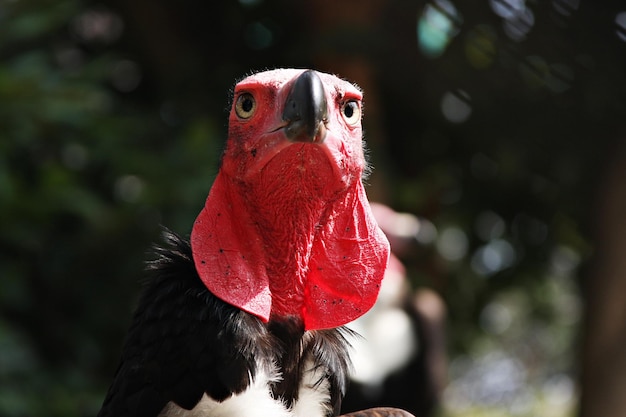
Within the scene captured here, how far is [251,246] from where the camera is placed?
2.33 m

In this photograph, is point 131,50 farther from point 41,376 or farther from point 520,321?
point 520,321

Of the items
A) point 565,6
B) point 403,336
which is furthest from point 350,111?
point 403,336

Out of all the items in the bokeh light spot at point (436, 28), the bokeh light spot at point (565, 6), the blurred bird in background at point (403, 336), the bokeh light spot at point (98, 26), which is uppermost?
the bokeh light spot at point (565, 6)

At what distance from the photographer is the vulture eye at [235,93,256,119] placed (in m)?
2.24

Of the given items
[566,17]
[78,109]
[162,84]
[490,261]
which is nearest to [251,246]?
[566,17]

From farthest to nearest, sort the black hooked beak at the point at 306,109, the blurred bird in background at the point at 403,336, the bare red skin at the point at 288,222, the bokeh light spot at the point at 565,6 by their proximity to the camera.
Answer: the blurred bird in background at the point at 403,336
the bokeh light spot at the point at 565,6
the bare red skin at the point at 288,222
the black hooked beak at the point at 306,109

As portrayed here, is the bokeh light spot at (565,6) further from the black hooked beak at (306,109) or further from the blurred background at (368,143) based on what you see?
the black hooked beak at (306,109)

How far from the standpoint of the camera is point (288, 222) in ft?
7.61

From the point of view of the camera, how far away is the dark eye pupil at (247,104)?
Result: 7.38 ft

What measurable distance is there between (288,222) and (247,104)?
33 cm

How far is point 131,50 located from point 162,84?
0.59 metres

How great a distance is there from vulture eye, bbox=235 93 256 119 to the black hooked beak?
169 millimetres

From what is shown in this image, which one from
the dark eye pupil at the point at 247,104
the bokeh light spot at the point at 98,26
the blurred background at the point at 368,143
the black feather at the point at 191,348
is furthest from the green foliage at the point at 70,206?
the dark eye pupil at the point at 247,104

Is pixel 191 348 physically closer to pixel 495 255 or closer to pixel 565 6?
pixel 565 6
